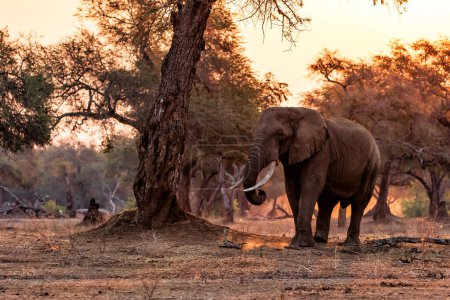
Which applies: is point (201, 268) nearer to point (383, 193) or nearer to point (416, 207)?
point (383, 193)

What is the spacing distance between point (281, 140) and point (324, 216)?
241 centimetres

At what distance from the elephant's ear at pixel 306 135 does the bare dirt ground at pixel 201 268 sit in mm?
1624

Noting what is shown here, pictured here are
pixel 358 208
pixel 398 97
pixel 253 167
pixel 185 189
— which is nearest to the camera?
pixel 253 167

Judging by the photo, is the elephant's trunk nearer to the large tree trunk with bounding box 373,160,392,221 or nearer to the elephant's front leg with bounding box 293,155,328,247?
the elephant's front leg with bounding box 293,155,328,247

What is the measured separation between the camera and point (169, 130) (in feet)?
53.9

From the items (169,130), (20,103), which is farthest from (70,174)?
(169,130)

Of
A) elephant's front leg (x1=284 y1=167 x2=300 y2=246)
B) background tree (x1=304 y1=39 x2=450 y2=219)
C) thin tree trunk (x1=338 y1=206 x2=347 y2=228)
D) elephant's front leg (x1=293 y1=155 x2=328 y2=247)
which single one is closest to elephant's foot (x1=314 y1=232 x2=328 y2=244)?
elephant's front leg (x1=284 y1=167 x2=300 y2=246)

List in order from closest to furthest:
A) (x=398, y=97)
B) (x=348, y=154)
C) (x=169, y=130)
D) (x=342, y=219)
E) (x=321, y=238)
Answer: (x=348, y=154) → (x=321, y=238) → (x=169, y=130) → (x=342, y=219) → (x=398, y=97)

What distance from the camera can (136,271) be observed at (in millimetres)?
10680

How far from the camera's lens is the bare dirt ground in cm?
840

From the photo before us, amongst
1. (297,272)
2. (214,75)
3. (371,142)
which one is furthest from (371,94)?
(297,272)

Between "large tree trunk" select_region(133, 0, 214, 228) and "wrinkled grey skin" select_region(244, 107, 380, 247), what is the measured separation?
2.61m

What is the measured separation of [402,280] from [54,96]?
2070 cm

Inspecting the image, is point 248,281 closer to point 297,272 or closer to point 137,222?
point 297,272
